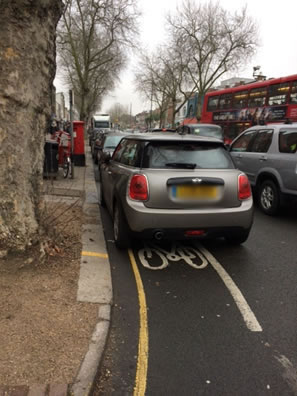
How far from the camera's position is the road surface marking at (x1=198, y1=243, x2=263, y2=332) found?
305cm

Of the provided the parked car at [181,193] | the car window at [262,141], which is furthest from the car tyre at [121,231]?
the car window at [262,141]

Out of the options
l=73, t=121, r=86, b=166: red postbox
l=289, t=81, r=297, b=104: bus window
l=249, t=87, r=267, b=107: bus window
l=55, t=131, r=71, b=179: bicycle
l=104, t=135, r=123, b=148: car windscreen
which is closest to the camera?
l=55, t=131, r=71, b=179: bicycle

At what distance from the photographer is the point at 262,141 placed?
24.2 feet

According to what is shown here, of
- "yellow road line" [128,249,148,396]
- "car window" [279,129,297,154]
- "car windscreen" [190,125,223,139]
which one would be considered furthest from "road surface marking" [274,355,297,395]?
"car windscreen" [190,125,223,139]

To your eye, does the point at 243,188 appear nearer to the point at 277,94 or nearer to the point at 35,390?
the point at 35,390

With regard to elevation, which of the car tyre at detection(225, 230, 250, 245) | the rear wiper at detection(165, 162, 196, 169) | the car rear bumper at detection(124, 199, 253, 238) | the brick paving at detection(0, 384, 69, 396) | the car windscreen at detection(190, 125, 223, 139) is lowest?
the brick paving at detection(0, 384, 69, 396)

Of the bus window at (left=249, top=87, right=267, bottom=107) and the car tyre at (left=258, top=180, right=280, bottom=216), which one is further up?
the bus window at (left=249, top=87, right=267, bottom=107)

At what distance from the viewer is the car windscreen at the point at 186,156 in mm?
4270

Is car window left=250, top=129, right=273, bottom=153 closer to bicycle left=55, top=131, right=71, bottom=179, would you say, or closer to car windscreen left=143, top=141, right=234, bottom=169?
car windscreen left=143, top=141, right=234, bottom=169

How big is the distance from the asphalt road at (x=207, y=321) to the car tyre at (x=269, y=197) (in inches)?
74.5

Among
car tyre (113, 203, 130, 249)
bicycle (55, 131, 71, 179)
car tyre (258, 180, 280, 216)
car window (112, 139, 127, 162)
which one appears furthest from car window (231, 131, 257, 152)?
bicycle (55, 131, 71, 179)

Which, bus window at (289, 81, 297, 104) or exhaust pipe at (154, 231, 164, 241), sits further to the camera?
bus window at (289, 81, 297, 104)

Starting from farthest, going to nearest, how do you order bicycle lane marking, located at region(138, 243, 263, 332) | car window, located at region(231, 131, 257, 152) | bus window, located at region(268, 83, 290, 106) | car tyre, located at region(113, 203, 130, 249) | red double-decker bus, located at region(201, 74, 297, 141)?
bus window, located at region(268, 83, 290, 106), red double-decker bus, located at region(201, 74, 297, 141), car window, located at region(231, 131, 257, 152), car tyre, located at region(113, 203, 130, 249), bicycle lane marking, located at region(138, 243, 263, 332)

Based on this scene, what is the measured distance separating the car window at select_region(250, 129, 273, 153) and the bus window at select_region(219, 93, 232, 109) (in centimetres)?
1077
